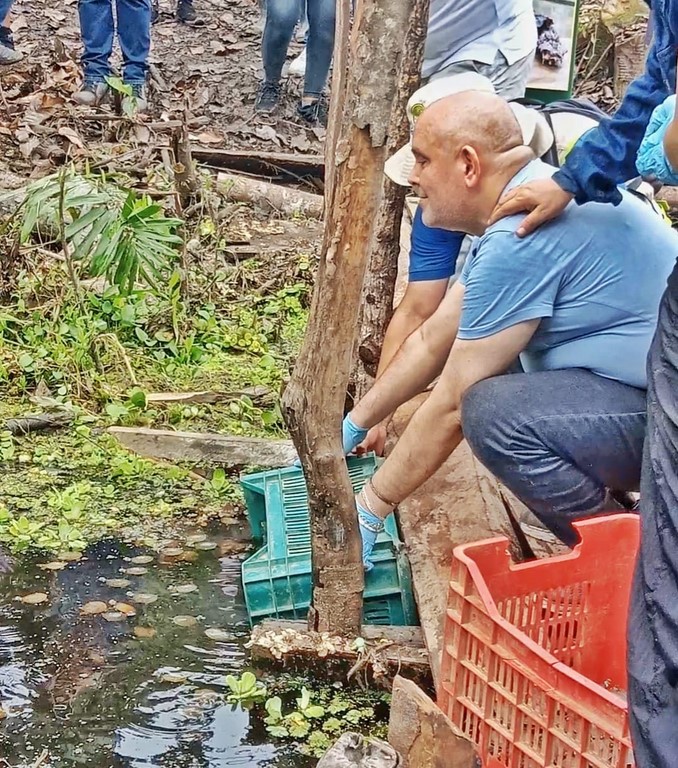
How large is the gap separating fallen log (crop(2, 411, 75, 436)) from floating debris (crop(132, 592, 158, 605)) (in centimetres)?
133

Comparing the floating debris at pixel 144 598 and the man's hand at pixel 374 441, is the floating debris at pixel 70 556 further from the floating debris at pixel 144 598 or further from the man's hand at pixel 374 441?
the man's hand at pixel 374 441

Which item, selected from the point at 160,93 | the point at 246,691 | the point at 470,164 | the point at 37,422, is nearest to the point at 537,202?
the point at 470,164

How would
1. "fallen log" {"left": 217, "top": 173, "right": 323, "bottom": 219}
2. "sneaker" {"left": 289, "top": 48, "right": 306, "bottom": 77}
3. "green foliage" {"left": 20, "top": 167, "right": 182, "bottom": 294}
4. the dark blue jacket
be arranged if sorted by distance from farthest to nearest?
"sneaker" {"left": 289, "top": 48, "right": 306, "bottom": 77}
"fallen log" {"left": 217, "top": 173, "right": 323, "bottom": 219}
"green foliage" {"left": 20, "top": 167, "right": 182, "bottom": 294}
the dark blue jacket

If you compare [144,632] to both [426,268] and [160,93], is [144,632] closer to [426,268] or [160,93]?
[426,268]

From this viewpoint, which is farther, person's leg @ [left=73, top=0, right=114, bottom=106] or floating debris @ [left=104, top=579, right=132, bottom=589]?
person's leg @ [left=73, top=0, right=114, bottom=106]

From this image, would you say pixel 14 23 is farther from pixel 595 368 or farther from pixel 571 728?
pixel 571 728

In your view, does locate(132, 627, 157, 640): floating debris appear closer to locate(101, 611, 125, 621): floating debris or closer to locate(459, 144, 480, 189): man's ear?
locate(101, 611, 125, 621): floating debris

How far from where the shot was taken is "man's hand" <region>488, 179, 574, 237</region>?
283cm

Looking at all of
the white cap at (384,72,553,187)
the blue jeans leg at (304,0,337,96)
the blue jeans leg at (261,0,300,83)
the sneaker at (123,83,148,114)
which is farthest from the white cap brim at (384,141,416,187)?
the blue jeans leg at (261,0,300,83)

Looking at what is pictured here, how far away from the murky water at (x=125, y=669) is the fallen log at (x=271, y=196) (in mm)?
4013

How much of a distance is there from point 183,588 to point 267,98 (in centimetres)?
668

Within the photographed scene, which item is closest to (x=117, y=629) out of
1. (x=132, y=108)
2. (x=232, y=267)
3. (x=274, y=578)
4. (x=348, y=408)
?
(x=274, y=578)

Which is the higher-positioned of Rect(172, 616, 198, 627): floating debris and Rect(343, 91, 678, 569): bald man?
Rect(343, 91, 678, 569): bald man

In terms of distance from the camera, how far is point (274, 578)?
3240mm
